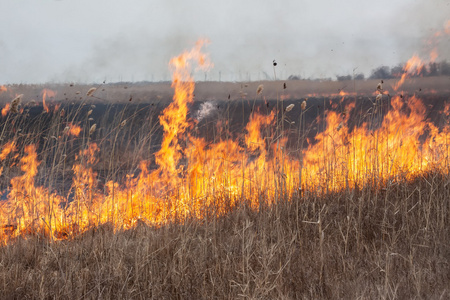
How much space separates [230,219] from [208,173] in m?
0.95

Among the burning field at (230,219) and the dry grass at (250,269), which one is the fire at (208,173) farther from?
the dry grass at (250,269)

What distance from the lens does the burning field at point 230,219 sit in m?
2.81

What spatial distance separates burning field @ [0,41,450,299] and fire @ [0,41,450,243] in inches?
1.1

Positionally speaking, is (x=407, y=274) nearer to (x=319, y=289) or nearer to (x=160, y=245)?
(x=319, y=289)

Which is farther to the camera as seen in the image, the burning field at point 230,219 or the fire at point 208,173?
the fire at point 208,173

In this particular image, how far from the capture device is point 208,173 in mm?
5133

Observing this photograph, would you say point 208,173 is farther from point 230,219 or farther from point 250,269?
point 250,269

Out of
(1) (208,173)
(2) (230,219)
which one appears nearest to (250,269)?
(2) (230,219)

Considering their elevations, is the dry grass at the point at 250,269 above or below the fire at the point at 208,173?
below

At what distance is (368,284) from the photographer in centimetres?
276

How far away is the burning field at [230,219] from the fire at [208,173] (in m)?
0.03

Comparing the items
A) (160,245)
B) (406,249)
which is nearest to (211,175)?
(160,245)

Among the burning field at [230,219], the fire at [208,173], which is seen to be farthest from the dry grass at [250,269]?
the fire at [208,173]

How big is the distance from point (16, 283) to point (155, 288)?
113 cm
